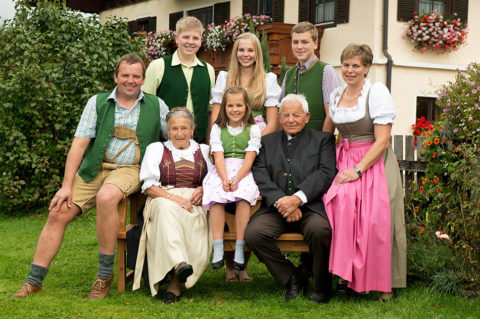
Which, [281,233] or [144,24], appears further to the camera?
[144,24]

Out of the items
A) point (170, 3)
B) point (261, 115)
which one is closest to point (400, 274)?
point (261, 115)

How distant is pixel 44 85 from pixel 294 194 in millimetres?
5217

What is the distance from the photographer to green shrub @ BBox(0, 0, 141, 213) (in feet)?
29.3

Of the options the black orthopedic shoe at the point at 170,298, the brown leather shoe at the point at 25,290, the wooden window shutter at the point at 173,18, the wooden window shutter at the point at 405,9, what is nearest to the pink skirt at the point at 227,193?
the black orthopedic shoe at the point at 170,298

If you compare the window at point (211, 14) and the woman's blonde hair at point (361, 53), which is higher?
the window at point (211, 14)

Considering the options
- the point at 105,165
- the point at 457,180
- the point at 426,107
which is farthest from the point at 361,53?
the point at 426,107

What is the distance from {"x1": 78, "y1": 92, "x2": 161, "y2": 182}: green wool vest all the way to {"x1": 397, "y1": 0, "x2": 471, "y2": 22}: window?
33.0 ft

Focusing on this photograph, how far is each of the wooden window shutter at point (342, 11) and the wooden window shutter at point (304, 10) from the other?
83cm

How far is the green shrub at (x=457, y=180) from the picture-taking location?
15.6 ft

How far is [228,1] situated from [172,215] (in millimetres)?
13036

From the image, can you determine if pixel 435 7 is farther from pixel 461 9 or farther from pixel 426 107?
pixel 426 107

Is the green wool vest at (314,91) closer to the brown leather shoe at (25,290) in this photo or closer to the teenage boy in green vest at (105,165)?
the teenage boy in green vest at (105,165)

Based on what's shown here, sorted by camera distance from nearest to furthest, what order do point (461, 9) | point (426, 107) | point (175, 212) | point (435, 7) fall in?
point (175, 212)
point (461, 9)
point (435, 7)
point (426, 107)

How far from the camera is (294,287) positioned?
4855 mm
